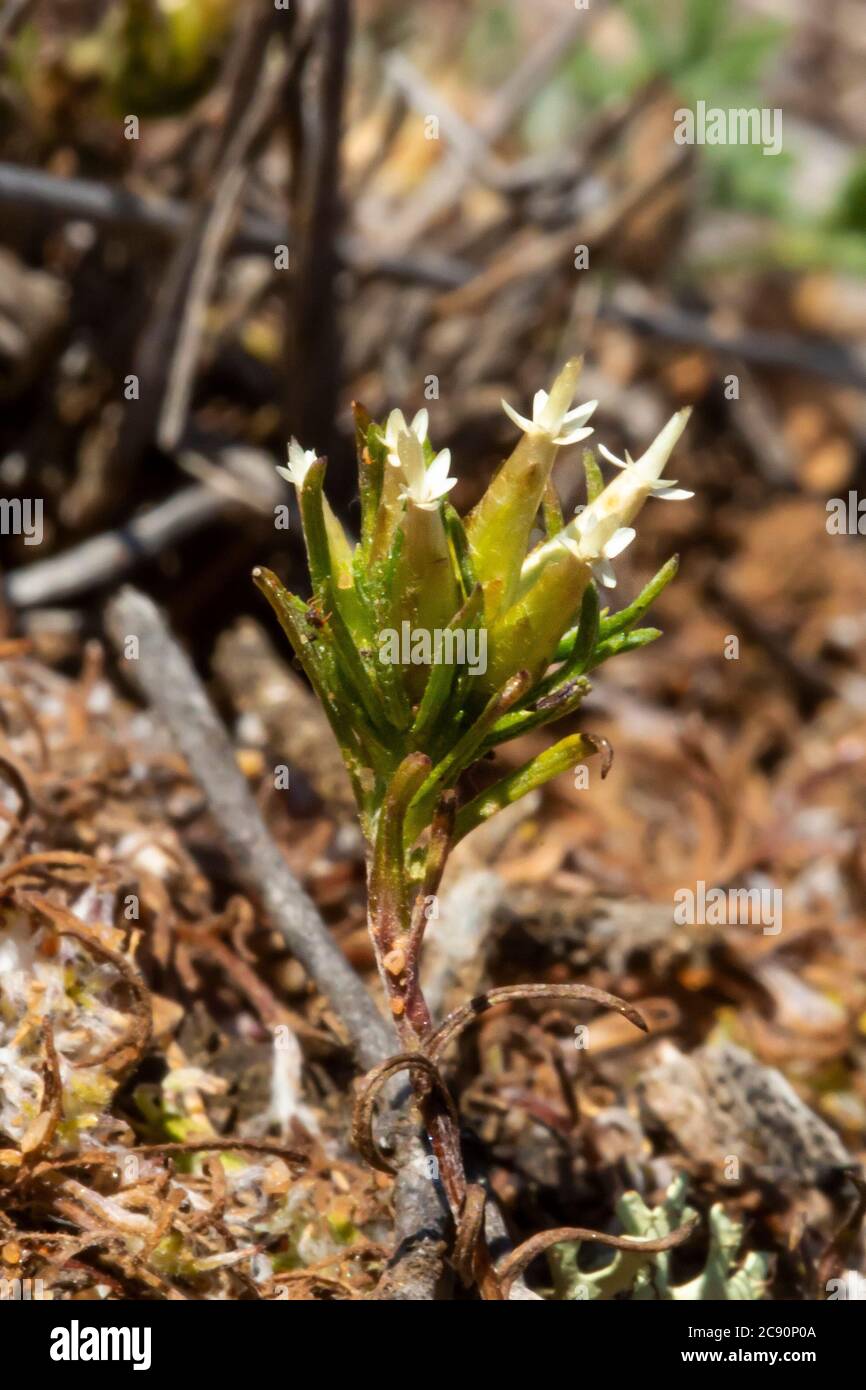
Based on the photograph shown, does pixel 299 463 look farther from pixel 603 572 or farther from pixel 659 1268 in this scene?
pixel 659 1268

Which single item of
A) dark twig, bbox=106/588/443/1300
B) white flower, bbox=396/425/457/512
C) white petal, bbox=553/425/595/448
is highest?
white petal, bbox=553/425/595/448

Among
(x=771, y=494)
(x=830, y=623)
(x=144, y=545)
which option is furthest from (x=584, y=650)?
(x=771, y=494)

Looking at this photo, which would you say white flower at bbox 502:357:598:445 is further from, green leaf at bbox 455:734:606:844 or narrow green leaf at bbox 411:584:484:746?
green leaf at bbox 455:734:606:844

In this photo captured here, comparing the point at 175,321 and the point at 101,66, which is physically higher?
the point at 101,66

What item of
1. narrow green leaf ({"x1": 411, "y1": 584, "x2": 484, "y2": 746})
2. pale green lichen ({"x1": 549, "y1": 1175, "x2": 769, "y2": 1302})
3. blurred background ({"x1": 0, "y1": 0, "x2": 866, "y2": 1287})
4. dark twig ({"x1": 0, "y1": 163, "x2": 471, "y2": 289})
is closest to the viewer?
narrow green leaf ({"x1": 411, "y1": 584, "x2": 484, "y2": 746})

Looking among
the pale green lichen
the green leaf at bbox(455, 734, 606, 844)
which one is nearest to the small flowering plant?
the green leaf at bbox(455, 734, 606, 844)

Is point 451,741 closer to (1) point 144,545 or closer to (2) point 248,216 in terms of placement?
(1) point 144,545

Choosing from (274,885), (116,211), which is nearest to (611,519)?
(274,885)
